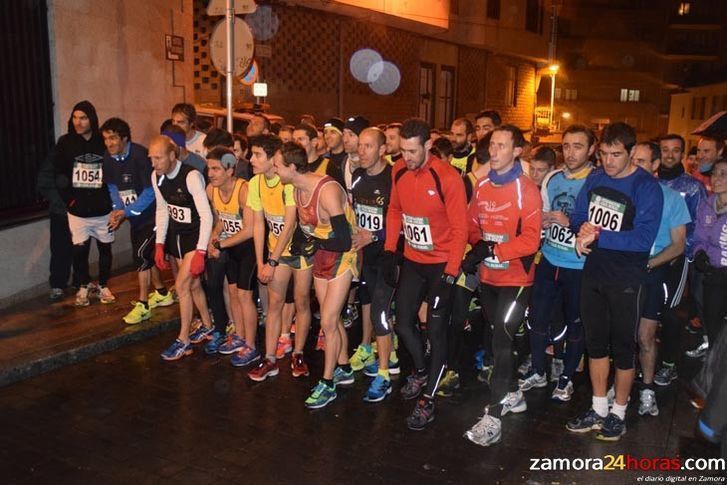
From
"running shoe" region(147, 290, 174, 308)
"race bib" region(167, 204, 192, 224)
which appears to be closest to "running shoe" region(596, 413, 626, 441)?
"race bib" region(167, 204, 192, 224)

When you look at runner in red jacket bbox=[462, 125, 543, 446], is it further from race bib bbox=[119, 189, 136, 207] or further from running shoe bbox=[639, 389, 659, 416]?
race bib bbox=[119, 189, 136, 207]

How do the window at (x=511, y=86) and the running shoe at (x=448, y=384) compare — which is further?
the window at (x=511, y=86)

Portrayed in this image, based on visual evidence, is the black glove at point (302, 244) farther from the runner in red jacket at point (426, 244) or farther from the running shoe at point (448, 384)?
the running shoe at point (448, 384)

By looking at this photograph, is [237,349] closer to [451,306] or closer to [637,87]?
[451,306]

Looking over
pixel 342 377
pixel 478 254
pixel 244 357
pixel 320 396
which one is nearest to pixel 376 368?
pixel 342 377

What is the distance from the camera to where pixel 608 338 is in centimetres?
509

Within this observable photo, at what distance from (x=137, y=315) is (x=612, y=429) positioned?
→ 16.5 feet

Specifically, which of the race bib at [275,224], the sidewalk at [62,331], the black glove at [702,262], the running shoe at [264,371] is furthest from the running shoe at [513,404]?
the sidewalk at [62,331]

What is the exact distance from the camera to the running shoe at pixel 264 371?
606 cm

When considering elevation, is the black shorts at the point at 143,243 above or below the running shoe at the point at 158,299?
above

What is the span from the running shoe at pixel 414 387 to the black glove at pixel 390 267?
0.88 m

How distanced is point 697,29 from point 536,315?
6454cm

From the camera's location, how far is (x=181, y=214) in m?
6.46

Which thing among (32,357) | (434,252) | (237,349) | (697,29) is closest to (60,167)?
(32,357)
